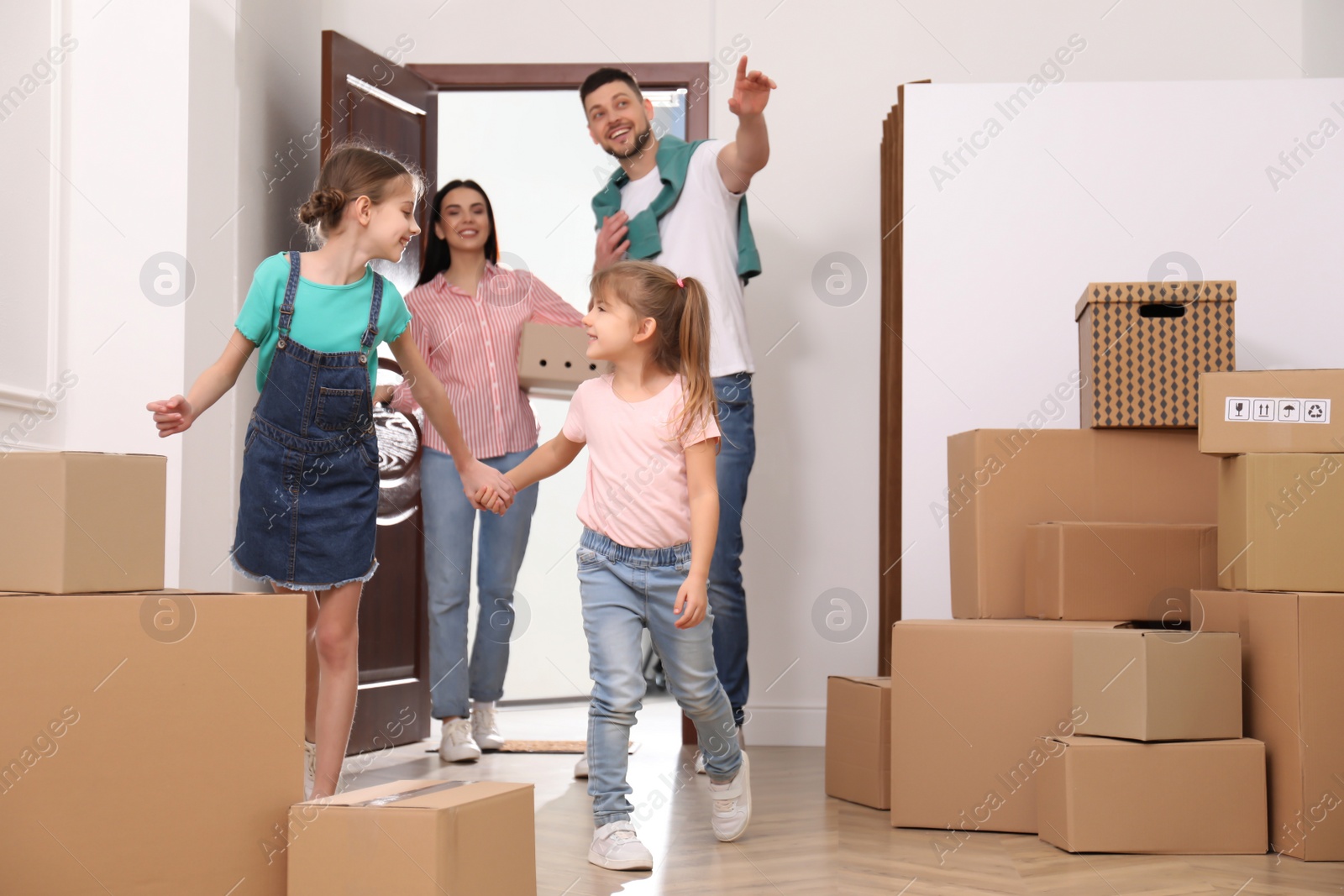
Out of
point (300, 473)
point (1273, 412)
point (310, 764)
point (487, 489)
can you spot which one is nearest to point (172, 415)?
A: point (300, 473)

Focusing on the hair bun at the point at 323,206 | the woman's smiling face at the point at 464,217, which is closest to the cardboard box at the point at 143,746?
the hair bun at the point at 323,206

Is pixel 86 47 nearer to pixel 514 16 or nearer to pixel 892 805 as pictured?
pixel 514 16

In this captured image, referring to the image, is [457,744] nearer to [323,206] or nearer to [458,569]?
[458,569]

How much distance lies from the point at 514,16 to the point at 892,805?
8.57ft

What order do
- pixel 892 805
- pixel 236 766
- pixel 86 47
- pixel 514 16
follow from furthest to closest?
pixel 514 16, pixel 86 47, pixel 892 805, pixel 236 766

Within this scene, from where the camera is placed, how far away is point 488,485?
6.81ft

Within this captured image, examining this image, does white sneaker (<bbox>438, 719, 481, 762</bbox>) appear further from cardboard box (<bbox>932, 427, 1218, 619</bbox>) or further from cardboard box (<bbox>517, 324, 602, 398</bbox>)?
cardboard box (<bbox>932, 427, 1218, 619</bbox>)

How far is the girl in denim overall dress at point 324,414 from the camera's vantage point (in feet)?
6.29

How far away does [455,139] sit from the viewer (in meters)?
4.98

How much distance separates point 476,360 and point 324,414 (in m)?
1.01

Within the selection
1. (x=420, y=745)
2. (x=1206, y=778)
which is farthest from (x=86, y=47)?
(x=1206, y=778)

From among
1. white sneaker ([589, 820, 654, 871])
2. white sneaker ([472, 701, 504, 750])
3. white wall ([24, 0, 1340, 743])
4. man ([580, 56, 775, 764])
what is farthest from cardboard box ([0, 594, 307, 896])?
white wall ([24, 0, 1340, 743])

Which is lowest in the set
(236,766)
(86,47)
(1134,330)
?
(236,766)

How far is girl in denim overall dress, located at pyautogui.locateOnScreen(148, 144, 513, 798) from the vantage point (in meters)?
1.92
